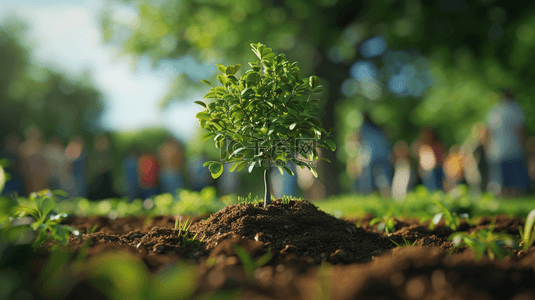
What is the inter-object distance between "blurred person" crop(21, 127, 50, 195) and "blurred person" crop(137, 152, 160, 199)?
98.5 inches

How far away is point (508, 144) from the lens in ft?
24.5

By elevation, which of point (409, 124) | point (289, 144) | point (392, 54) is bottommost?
point (289, 144)

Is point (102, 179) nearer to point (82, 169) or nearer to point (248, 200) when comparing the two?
point (82, 169)

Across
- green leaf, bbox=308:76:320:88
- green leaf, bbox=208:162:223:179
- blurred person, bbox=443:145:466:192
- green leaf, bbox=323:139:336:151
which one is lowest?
blurred person, bbox=443:145:466:192

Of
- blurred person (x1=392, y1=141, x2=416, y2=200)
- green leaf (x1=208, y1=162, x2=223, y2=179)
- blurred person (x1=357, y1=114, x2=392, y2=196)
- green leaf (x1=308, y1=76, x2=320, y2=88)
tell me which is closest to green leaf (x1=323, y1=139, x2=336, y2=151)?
Result: green leaf (x1=308, y1=76, x2=320, y2=88)

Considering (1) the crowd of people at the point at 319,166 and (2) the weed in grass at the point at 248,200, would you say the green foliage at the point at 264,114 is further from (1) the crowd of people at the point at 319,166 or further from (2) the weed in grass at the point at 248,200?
(1) the crowd of people at the point at 319,166

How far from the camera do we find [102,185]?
964 cm

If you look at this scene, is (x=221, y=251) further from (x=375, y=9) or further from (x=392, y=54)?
(x=392, y=54)

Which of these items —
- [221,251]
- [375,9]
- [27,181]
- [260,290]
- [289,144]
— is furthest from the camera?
[27,181]

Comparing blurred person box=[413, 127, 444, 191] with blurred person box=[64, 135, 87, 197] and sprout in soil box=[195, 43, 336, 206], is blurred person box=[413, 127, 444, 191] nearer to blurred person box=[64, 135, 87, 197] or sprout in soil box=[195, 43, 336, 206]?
sprout in soil box=[195, 43, 336, 206]

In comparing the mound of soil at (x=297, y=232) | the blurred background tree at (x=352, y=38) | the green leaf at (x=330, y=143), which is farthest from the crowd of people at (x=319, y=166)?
the green leaf at (x=330, y=143)

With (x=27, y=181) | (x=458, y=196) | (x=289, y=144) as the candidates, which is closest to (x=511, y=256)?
(x=289, y=144)

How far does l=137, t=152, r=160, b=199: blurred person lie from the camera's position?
30.3ft

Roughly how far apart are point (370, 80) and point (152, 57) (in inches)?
253
